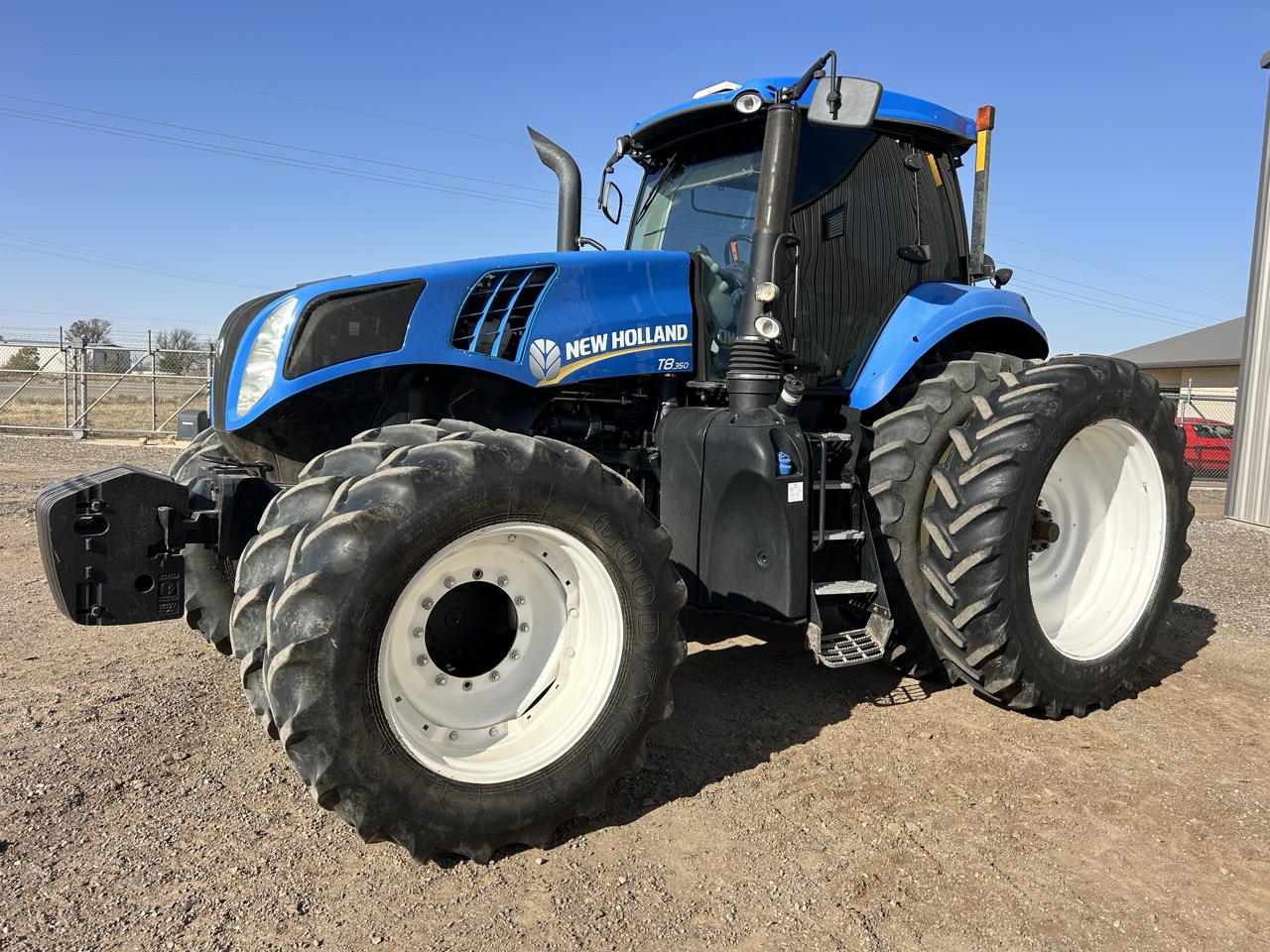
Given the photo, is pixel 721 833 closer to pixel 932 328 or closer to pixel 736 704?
pixel 736 704

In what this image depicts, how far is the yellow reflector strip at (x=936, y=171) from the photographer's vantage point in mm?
4523

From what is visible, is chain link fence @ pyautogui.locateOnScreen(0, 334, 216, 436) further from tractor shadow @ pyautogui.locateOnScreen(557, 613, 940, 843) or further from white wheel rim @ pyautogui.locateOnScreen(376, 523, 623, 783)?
white wheel rim @ pyautogui.locateOnScreen(376, 523, 623, 783)

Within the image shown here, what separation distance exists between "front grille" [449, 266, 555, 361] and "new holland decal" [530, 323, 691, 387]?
10 centimetres

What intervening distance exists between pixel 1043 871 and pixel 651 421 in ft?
7.45

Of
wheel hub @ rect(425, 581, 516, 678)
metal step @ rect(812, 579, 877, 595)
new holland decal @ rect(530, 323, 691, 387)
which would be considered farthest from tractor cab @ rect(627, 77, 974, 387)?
wheel hub @ rect(425, 581, 516, 678)

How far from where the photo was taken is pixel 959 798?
315cm

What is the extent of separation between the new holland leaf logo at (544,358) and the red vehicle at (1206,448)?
15275 mm

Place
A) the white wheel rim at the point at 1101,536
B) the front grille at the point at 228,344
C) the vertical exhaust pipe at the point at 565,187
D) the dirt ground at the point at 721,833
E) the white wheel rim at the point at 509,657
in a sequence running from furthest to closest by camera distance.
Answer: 1. the vertical exhaust pipe at the point at 565,187
2. the white wheel rim at the point at 1101,536
3. the front grille at the point at 228,344
4. the white wheel rim at the point at 509,657
5. the dirt ground at the point at 721,833

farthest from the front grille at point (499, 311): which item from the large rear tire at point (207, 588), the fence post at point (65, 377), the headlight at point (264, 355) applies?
the fence post at point (65, 377)

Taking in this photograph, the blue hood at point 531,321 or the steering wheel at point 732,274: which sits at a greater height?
the steering wheel at point 732,274

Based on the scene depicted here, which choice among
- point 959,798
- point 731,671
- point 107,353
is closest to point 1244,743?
point 959,798

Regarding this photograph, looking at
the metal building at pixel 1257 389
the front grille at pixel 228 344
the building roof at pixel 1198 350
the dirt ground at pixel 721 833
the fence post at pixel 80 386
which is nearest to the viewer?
the dirt ground at pixel 721 833

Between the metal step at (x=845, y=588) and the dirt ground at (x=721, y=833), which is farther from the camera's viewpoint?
the metal step at (x=845, y=588)

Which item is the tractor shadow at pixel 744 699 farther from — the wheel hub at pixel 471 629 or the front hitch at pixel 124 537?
the front hitch at pixel 124 537
